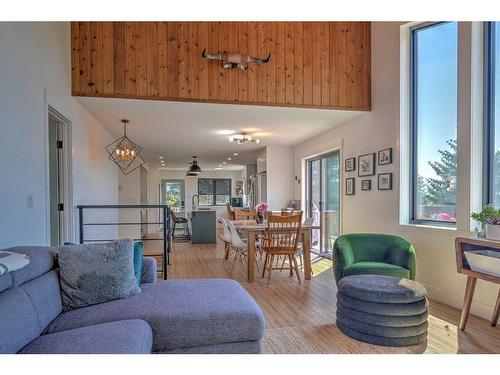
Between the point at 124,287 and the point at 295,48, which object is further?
the point at 295,48

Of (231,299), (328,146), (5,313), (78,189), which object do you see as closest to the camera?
(5,313)

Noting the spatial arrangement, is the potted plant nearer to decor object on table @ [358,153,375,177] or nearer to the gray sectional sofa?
decor object on table @ [358,153,375,177]

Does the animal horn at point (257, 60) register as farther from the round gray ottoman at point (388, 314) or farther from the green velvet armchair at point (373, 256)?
the round gray ottoman at point (388, 314)

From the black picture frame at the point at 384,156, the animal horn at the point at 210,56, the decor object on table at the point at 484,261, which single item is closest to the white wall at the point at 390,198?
the black picture frame at the point at 384,156

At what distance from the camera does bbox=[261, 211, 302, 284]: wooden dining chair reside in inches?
168

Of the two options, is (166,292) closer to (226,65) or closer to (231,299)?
(231,299)

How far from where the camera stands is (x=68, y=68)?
3729 mm

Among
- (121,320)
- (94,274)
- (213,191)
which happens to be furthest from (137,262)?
(213,191)

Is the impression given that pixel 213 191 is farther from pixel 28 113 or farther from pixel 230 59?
pixel 28 113

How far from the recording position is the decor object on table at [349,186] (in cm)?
509

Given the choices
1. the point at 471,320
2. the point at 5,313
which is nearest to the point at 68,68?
the point at 5,313

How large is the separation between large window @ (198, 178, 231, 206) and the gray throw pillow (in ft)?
41.4

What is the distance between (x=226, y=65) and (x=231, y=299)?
307 centimetres

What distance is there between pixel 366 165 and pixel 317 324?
2.69 m
